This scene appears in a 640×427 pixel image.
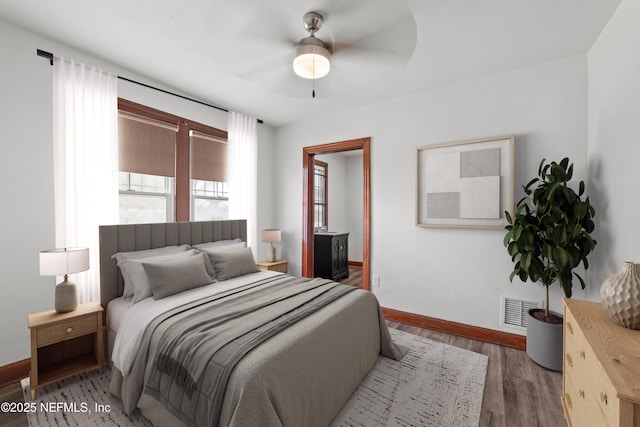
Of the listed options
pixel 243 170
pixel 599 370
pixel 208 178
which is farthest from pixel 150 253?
pixel 599 370

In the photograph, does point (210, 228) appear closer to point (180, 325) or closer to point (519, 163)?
point (180, 325)

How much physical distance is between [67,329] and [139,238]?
93 cm

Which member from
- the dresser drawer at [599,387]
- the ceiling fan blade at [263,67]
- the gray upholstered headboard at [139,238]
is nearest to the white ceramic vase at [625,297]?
the dresser drawer at [599,387]

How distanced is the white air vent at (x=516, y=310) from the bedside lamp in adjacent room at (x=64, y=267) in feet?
12.6

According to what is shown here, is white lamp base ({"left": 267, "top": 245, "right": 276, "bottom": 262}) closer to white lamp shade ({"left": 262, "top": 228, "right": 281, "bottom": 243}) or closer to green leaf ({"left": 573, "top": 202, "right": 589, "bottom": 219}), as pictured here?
white lamp shade ({"left": 262, "top": 228, "right": 281, "bottom": 243})

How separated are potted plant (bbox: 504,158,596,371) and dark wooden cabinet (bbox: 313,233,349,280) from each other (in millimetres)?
2922

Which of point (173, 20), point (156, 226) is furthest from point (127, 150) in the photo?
point (173, 20)

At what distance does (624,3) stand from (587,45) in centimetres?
60

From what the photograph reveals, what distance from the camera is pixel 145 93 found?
3012 millimetres

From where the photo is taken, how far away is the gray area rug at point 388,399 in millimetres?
1774

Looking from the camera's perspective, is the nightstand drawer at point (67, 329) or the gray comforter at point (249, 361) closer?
the gray comforter at point (249, 361)

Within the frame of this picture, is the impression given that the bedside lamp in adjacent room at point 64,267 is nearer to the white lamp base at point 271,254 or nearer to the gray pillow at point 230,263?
the gray pillow at point 230,263

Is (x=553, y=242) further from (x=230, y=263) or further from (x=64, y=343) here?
(x=64, y=343)

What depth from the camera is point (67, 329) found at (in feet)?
6.77
